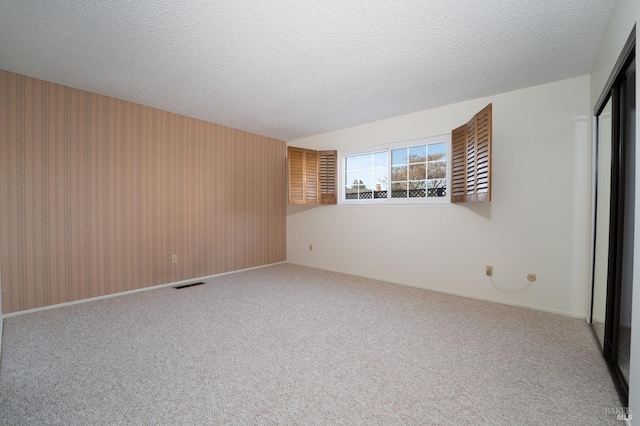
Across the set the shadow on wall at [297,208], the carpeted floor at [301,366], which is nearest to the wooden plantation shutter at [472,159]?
the carpeted floor at [301,366]

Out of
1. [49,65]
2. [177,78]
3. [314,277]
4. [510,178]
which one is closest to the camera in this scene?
[49,65]

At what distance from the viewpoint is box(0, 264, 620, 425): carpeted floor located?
1.46m

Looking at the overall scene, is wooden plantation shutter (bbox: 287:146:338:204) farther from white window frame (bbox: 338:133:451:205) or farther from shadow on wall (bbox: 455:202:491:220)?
shadow on wall (bbox: 455:202:491:220)

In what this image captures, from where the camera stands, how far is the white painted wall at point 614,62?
4.19 ft

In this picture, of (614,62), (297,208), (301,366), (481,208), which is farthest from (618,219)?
(297,208)

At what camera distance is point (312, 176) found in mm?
4828

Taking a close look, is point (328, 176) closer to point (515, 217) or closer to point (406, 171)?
point (406, 171)

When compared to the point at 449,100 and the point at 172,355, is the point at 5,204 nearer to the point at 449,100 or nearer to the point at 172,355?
the point at 172,355

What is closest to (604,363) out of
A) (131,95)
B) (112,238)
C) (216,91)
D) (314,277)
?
(314,277)

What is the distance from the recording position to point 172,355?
2020mm

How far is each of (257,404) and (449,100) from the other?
362cm

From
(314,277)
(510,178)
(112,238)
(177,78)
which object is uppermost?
(177,78)

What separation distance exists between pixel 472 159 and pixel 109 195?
165 inches

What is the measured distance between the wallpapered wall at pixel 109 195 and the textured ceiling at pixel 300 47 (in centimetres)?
41
